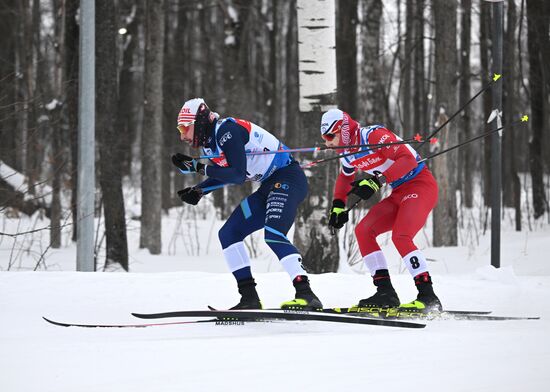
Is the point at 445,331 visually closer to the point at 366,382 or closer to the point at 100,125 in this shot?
the point at 366,382

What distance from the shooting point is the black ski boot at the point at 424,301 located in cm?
631

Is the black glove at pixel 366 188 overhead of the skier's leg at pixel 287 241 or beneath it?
overhead

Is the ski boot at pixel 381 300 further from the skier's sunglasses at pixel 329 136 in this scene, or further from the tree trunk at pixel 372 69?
the tree trunk at pixel 372 69

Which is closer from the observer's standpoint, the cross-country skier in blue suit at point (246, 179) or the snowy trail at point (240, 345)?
the snowy trail at point (240, 345)

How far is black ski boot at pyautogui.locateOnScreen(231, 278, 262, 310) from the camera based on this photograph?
638 centimetres

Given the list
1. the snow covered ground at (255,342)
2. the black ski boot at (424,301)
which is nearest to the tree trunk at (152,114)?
the snow covered ground at (255,342)

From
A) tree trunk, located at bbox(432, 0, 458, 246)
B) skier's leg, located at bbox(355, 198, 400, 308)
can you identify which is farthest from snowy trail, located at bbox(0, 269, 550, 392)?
tree trunk, located at bbox(432, 0, 458, 246)

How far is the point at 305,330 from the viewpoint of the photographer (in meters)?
6.07

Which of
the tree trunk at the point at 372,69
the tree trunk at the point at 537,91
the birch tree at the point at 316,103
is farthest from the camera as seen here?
the tree trunk at the point at 372,69

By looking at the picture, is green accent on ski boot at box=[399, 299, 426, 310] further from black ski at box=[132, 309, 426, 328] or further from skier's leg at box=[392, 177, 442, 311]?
black ski at box=[132, 309, 426, 328]

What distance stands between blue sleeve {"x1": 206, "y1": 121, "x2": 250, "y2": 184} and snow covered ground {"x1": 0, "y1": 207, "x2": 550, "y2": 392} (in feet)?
3.98

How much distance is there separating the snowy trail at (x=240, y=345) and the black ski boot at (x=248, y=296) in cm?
17

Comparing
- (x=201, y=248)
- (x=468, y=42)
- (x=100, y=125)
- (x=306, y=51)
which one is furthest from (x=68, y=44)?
(x=468, y=42)

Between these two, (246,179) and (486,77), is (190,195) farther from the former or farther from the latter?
(486,77)
